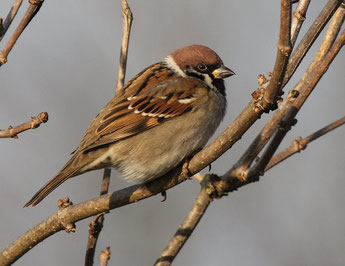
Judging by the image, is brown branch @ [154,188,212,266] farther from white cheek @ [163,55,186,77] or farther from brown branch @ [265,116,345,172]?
white cheek @ [163,55,186,77]

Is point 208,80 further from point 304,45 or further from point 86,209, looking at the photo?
point 304,45

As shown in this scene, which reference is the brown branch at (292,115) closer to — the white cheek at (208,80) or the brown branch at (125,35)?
the brown branch at (125,35)

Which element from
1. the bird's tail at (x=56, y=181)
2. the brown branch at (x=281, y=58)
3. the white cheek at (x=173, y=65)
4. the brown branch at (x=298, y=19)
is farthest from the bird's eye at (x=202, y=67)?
the brown branch at (x=281, y=58)

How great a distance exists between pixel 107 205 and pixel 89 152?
779mm

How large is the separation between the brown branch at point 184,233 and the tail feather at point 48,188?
2.81 ft

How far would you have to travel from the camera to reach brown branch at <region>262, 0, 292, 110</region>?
6.00ft

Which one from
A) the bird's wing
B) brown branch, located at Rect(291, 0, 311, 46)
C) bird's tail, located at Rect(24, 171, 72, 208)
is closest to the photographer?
brown branch, located at Rect(291, 0, 311, 46)

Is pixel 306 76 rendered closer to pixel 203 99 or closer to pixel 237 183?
pixel 237 183

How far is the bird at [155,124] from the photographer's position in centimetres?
347

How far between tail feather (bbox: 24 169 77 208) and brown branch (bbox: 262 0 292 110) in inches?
63.7

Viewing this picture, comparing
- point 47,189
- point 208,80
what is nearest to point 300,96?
point 47,189

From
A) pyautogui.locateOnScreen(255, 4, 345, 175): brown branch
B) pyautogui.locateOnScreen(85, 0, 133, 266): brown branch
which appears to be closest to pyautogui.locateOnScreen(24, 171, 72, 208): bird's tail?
pyautogui.locateOnScreen(85, 0, 133, 266): brown branch

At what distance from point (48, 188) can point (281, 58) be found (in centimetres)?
180

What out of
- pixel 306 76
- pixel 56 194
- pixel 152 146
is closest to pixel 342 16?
pixel 306 76
